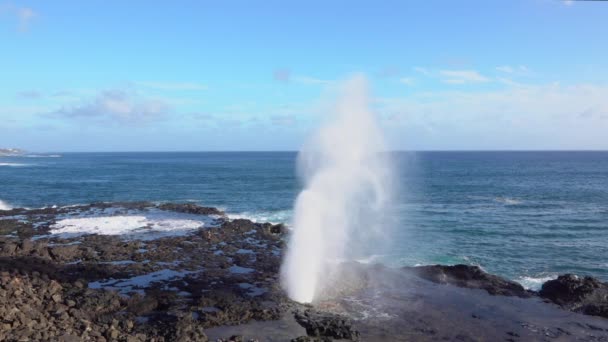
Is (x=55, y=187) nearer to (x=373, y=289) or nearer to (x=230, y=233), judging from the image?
(x=230, y=233)

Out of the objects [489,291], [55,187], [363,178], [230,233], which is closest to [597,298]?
[489,291]

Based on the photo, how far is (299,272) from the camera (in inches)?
919

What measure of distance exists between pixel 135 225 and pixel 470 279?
29.5 metres

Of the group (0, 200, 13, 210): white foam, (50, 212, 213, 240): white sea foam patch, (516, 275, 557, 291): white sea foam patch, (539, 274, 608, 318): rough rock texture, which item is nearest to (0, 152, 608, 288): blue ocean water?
(516, 275, 557, 291): white sea foam patch

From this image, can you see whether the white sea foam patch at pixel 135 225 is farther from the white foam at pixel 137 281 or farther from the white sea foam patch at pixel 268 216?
the white foam at pixel 137 281

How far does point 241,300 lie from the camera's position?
68.8ft

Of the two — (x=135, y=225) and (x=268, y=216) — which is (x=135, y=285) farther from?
(x=268, y=216)

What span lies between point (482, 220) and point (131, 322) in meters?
38.1

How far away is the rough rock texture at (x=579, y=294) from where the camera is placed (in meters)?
20.9

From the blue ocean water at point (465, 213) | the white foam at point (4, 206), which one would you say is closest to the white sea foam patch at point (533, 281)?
the blue ocean water at point (465, 213)

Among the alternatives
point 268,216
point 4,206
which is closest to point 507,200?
point 268,216

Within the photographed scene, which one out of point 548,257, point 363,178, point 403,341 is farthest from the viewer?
point 548,257

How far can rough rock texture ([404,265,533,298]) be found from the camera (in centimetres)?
2356

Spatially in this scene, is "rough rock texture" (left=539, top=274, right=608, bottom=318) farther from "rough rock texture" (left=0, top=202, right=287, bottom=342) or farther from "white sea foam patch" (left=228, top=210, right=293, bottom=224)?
"white sea foam patch" (left=228, top=210, right=293, bottom=224)
